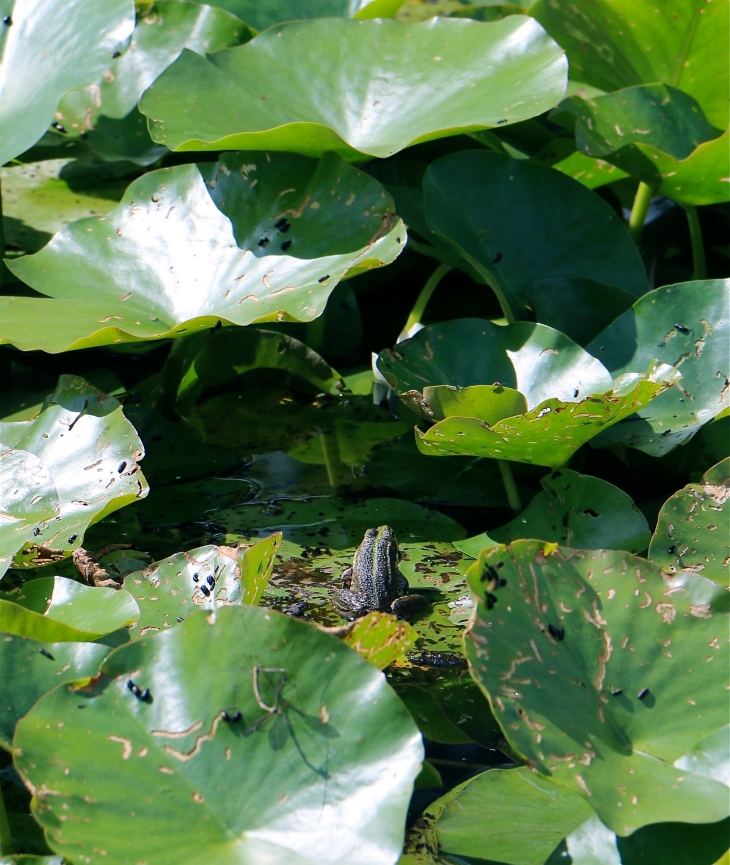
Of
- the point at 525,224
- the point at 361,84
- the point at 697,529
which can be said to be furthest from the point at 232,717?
the point at 361,84

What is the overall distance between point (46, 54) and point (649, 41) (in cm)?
168

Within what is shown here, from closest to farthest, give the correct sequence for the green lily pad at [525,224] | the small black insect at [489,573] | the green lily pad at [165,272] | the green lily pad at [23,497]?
the small black insect at [489,573] < the green lily pad at [23,497] < the green lily pad at [165,272] < the green lily pad at [525,224]

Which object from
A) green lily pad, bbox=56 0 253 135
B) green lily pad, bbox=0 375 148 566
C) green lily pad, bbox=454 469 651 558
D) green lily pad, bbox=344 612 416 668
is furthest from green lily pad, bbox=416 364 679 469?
green lily pad, bbox=56 0 253 135

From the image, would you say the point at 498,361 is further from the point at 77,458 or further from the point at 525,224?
the point at 77,458

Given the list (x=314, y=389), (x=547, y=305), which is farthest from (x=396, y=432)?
(x=547, y=305)

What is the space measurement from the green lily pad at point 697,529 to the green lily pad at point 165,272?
80cm

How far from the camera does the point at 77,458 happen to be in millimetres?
1896

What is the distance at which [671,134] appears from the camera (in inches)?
97.7

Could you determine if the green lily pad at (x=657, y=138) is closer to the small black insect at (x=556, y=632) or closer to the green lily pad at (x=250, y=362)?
the green lily pad at (x=250, y=362)

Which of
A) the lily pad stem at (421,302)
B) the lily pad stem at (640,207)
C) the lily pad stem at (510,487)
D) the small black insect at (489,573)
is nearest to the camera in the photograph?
the small black insect at (489,573)

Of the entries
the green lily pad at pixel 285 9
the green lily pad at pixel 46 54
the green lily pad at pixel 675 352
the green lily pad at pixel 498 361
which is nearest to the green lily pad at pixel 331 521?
the green lily pad at pixel 498 361

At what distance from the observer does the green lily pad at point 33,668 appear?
1.35 m

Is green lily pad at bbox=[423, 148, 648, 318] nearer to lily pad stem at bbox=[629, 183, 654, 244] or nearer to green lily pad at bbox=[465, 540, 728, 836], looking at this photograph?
lily pad stem at bbox=[629, 183, 654, 244]

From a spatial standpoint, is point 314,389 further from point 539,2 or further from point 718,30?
point 718,30
